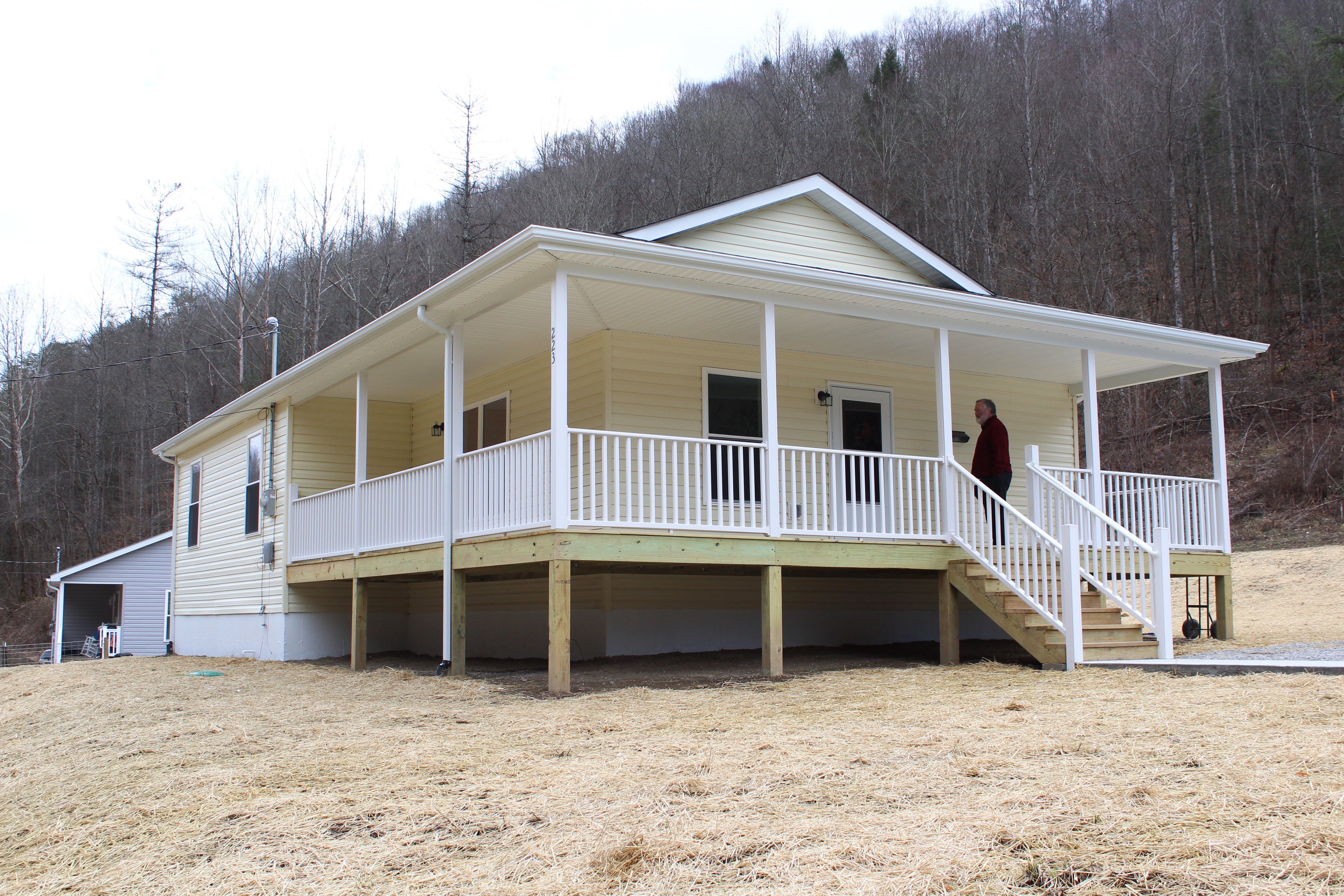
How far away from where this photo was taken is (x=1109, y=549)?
11344mm

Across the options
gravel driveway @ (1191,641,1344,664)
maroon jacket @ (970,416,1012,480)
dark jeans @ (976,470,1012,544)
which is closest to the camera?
gravel driveway @ (1191,641,1344,664)

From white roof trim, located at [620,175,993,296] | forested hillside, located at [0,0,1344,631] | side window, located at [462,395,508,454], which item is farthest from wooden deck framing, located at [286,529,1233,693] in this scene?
forested hillside, located at [0,0,1344,631]

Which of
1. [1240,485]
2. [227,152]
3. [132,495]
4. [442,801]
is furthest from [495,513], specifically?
[132,495]

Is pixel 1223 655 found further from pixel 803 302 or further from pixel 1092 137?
pixel 1092 137

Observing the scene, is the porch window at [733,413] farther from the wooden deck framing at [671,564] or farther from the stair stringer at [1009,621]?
the stair stringer at [1009,621]

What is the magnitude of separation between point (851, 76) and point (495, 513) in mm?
28473

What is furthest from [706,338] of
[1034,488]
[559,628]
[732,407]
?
[559,628]

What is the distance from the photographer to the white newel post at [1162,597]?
29.4 feet

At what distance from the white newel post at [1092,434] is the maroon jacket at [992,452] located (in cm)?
91

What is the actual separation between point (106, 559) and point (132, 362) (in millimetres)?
9043

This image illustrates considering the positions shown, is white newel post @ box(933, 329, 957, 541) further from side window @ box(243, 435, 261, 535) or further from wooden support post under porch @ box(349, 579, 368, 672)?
side window @ box(243, 435, 261, 535)

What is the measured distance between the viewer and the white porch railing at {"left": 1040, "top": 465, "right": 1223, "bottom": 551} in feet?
39.4

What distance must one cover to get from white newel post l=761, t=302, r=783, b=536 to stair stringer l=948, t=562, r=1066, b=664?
6.45 feet

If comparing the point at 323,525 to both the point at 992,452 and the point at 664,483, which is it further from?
the point at 992,452
